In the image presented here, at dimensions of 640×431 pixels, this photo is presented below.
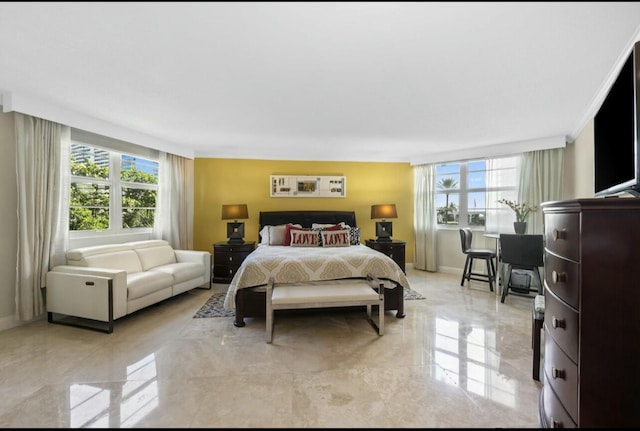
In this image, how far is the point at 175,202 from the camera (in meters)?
4.67

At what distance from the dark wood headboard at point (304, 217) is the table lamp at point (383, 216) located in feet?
1.46

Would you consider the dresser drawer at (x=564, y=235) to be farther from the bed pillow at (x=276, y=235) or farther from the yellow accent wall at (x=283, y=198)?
the yellow accent wall at (x=283, y=198)

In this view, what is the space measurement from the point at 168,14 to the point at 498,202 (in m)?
5.20

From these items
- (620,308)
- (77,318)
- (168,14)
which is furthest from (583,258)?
(77,318)

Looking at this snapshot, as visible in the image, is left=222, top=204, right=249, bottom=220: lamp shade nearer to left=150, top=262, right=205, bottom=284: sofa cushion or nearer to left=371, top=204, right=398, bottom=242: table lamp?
left=150, top=262, right=205, bottom=284: sofa cushion

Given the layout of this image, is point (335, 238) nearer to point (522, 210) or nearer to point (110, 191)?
point (522, 210)

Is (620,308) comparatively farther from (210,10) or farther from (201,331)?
(201,331)

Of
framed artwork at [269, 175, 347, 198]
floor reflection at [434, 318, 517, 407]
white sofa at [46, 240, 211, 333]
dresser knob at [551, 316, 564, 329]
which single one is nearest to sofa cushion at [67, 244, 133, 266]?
white sofa at [46, 240, 211, 333]

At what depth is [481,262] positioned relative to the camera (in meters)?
4.82

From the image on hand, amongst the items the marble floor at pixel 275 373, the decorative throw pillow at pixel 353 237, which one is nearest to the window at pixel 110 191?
the marble floor at pixel 275 373

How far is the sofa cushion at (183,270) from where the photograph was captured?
3.51m

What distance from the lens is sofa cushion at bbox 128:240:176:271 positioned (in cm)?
369

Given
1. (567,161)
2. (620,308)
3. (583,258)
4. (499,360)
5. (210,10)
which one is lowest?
(499,360)

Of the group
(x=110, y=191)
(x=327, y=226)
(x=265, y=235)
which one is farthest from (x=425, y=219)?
(x=110, y=191)
